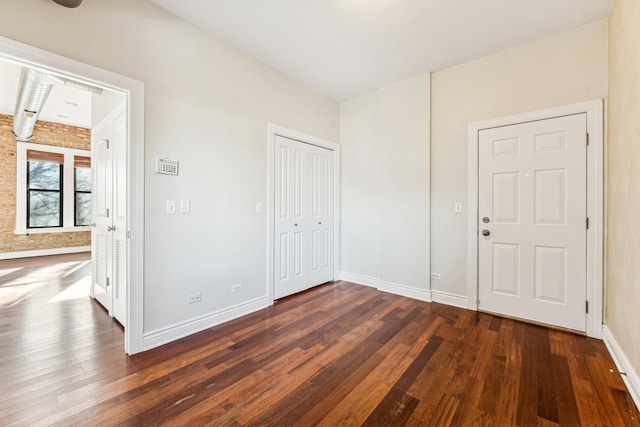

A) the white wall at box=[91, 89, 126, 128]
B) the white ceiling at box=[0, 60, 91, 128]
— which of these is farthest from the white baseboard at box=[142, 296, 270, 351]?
the white ceiling at box=[0, 60, 91, 128]

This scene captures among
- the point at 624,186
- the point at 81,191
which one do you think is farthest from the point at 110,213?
the point at 81,191

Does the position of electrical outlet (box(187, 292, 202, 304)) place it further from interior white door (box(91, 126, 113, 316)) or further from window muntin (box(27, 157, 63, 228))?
window muntin (box(27, 157, 63, 228))

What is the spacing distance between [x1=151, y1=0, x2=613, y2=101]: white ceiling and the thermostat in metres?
1.33

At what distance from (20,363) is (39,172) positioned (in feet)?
20.9

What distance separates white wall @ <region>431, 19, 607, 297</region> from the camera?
249 centimetres

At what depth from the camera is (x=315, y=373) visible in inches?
75.5

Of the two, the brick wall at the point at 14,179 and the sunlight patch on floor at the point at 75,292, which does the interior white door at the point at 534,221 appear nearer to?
the sunlight patch on floor at the point at 75,292

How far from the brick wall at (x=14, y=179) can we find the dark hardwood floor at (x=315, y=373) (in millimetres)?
4426

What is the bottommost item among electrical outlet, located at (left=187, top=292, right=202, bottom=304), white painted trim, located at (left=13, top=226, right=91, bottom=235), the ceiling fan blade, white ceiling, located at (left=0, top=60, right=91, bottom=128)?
electrical outlet, located at (left=187, top=292, right=202, bottom=304)

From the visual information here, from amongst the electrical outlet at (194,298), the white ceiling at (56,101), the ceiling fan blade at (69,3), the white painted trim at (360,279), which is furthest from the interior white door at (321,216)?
the white ceiling at (56,101)

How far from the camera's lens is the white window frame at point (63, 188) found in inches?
229

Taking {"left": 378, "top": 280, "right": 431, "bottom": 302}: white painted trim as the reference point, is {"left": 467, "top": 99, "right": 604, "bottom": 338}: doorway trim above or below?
above

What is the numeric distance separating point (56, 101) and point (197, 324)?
17.7 feet

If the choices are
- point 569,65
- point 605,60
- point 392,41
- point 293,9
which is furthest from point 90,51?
point 605,60
